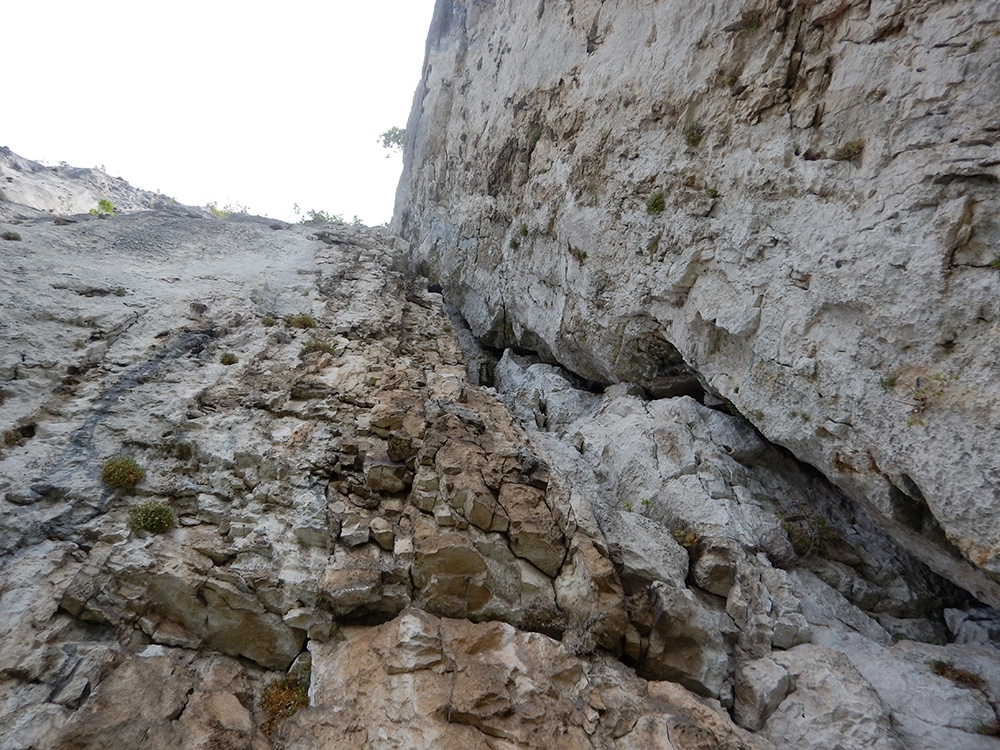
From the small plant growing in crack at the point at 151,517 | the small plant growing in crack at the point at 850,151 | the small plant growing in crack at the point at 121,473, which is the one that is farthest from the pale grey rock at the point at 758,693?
the small plant growing in crack at the point at 121,473

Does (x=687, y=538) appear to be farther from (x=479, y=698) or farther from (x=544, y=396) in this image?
(x=544, y=396)

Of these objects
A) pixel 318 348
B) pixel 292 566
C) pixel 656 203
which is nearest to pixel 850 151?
pixel 656 203

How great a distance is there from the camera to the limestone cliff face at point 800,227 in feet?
23.3

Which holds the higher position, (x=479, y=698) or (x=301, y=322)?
(x=301, y=322)

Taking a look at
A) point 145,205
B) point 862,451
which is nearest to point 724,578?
point 862,451

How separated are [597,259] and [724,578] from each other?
9.31 metres

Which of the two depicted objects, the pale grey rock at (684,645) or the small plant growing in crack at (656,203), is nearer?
the pale grey rock at (684,645)

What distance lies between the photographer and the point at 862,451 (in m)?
8.30

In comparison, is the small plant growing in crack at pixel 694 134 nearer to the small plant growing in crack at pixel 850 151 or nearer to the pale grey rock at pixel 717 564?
the small plant growing in crack at pixel 850 151

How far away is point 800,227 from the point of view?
9.32m

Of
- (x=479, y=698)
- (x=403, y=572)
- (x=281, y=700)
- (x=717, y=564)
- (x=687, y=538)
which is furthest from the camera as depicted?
(x=687, y=538)

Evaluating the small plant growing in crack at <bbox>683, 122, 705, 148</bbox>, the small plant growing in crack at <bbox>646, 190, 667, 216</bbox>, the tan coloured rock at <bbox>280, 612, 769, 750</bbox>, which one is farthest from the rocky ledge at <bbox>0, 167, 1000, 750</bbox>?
the small plant growing in crack at <bbox>683, 122, 705, 148</bbox>

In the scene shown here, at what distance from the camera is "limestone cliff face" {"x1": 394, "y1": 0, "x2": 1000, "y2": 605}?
711cm

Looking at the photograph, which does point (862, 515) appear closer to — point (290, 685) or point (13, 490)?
point (290, 685)
